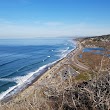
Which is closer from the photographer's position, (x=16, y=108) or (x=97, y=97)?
(x=97, y=97)

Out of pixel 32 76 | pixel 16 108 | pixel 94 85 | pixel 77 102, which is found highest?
pixel 94 85

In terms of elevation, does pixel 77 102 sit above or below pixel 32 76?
above

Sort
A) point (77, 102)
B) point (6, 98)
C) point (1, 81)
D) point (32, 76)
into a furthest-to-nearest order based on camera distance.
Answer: point (32, 76), point (1, 81), point (6, 98), point (77, 102)

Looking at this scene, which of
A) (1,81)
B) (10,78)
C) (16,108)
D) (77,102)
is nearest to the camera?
(77,102)

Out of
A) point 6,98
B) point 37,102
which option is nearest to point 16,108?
point 37,102

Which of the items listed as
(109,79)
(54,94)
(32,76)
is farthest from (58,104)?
(32,76)

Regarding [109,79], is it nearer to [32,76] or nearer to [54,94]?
[54,94]

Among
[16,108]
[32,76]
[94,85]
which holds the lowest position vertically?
[32,76]

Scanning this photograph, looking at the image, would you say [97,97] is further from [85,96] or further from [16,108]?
[16,108]

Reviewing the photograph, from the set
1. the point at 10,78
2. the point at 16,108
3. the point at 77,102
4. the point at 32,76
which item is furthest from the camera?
the point at 32,76
